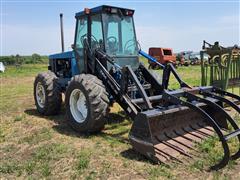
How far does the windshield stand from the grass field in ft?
5.10

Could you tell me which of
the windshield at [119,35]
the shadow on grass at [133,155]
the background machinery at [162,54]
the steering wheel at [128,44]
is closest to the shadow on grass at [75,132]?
the shadow on grass at [133,155]

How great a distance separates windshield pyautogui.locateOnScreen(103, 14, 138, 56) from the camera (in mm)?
6578

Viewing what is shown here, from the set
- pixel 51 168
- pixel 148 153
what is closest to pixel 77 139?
pixel 51 168

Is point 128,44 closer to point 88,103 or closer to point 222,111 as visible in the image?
point 88,103

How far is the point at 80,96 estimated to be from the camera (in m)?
6.32

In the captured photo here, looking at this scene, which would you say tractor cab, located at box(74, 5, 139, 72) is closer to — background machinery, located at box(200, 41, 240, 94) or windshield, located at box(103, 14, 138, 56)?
windshield, located at box(103, 14, 138, 56)

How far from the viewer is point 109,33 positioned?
6.62 meters

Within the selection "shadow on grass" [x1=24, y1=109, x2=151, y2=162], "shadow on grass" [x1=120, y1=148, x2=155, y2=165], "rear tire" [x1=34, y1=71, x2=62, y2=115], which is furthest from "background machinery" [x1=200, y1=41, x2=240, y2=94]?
"shadow on grass" [x1=120, y1=148, x2=155, y2=165]

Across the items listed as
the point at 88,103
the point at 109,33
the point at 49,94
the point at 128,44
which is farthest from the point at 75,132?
the point at 128,44

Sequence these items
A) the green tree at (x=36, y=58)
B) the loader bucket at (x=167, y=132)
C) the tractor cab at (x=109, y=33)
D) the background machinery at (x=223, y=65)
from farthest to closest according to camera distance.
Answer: the green tree at (x=36, y=58) < the background machinery at (x=223, y=65) < the tractor cab at (x=109, y=33) < the loader bucket at (x=167, y=132)

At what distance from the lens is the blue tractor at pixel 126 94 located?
4614 millimetres

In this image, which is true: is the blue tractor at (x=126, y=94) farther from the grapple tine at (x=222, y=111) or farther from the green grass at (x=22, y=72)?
the green grass at (x=22, y=72)

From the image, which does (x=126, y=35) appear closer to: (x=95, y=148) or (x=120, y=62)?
(x=120, y=62)

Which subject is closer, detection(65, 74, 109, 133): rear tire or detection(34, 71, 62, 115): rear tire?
detection(65, 74, 109, 133): rear tire
